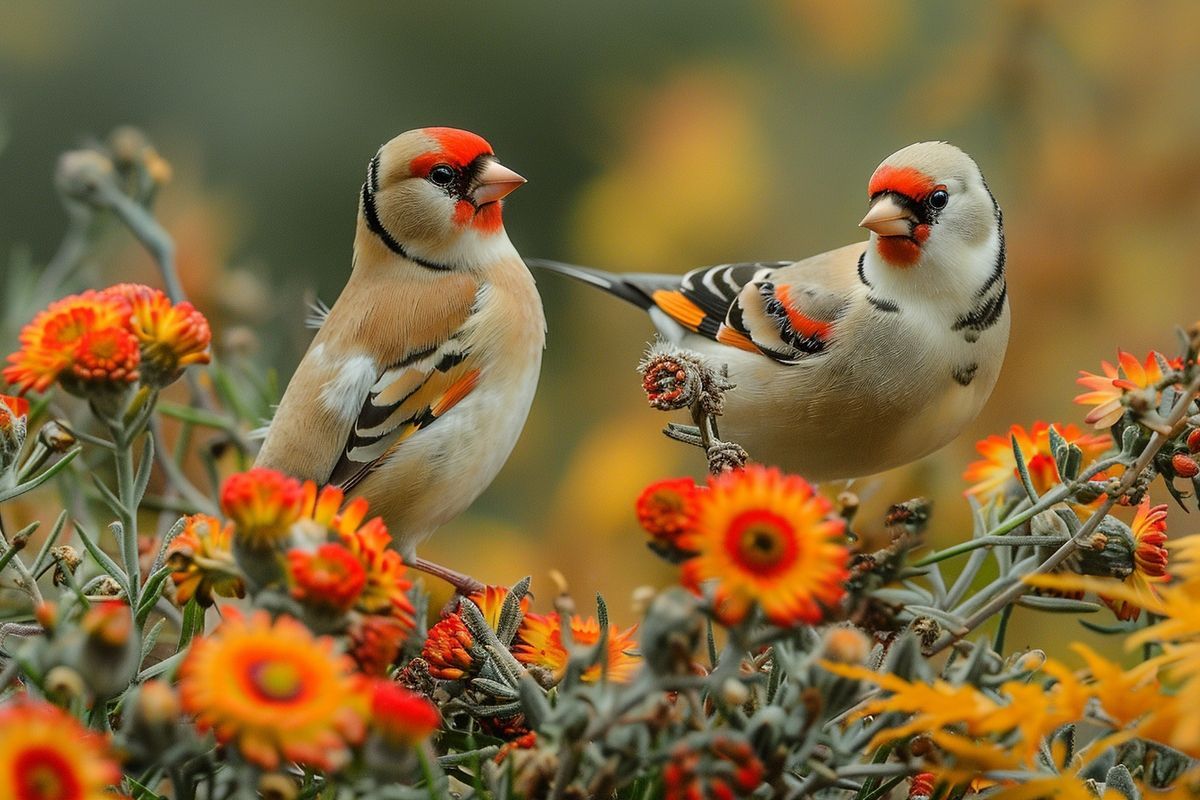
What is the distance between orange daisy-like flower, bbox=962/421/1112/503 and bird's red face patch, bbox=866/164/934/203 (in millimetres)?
440

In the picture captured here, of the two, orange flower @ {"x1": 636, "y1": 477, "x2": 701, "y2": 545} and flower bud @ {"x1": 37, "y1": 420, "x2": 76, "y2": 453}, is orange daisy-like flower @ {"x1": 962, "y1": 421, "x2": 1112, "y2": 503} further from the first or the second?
flower bud @ {"x1": 37, "y1": 420, "x2": 76, "y2": 453}

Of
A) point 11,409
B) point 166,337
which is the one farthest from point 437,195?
point 166,337

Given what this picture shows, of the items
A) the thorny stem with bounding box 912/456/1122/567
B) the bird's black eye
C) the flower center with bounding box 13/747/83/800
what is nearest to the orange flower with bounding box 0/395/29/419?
the flower center with bounding box 13/747/83/800

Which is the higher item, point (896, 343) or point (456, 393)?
point (896, 343)

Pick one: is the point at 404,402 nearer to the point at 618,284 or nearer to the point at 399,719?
the point at 618,284

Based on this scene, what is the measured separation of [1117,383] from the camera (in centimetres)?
101

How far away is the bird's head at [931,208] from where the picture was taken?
1584 mm

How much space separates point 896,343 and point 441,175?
0.64 metres

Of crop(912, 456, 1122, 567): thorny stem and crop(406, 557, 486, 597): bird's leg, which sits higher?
crop(912, 456, 1122, 567): thorny stem

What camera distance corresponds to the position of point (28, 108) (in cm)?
351

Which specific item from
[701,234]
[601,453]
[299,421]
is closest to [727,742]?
[299,421]

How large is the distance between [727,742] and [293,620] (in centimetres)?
24

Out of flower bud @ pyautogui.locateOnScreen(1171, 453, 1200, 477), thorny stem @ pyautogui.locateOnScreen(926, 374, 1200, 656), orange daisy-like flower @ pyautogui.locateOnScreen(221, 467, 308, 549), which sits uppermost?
flower bud @ pyautogui.locateOnScreen(1171, 453, 1200, 477)

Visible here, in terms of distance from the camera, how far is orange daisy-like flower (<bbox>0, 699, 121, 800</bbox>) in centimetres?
60
